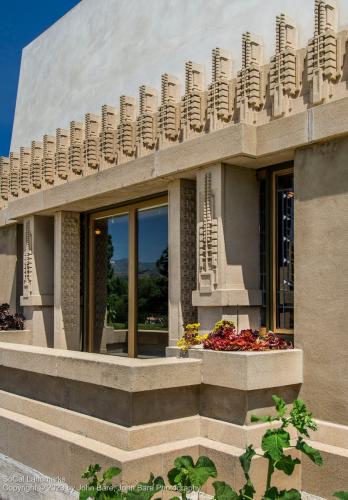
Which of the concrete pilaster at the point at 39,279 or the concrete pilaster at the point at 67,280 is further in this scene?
the concrete pilaster at the point at 39,279

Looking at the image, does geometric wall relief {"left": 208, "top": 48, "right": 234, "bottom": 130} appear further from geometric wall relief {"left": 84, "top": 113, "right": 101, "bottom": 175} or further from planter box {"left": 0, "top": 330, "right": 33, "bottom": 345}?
planter box {"left": 0, "top": 330, "right": 33, "bottom": 345}

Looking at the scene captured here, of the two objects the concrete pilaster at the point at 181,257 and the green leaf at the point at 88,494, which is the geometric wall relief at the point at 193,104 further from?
the green leaf at the point at 88,494

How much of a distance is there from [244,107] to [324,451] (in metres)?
4.71

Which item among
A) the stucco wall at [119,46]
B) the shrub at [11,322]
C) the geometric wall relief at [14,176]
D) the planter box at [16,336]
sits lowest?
the planter box at [16,336]

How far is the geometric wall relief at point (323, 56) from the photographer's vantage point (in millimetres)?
7176

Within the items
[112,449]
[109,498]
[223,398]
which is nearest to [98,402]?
[112,449]

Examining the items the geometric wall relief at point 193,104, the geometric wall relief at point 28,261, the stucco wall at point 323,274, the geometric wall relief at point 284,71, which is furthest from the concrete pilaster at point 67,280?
the stucco wall at point 323,274

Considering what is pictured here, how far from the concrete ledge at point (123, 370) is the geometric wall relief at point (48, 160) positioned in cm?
518

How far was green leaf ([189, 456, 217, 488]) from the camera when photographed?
4.10 meters

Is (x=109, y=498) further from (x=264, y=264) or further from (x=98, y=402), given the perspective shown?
(x=264, y=264)

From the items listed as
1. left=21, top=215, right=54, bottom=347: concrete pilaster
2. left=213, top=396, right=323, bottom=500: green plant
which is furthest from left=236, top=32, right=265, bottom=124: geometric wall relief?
left=21, top=215, right=54, bottom=347: concrete pilaster

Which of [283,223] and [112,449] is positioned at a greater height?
[283,223]

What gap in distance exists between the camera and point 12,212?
542 inches

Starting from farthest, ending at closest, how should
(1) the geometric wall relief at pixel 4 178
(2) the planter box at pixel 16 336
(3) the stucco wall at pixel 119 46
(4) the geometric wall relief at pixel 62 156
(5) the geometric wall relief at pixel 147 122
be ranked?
(1) the geometric wall relief at pixel 4 178, (2) the planter box at pixel 16 336, (4) the geometric wall relief at pixel 62 156, (5) the geometric wall relief at pixel 147 122, (3) the stucco wall at pixel 119 46
